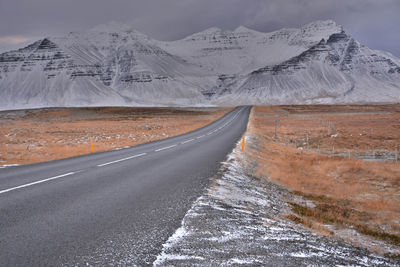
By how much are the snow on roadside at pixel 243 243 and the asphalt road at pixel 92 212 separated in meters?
0.31

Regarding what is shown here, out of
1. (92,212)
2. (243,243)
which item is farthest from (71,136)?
(243,243)

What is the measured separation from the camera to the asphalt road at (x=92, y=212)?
4.48 meters

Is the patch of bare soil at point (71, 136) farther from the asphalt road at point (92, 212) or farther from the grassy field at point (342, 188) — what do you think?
the grassy field at point (342, 188)

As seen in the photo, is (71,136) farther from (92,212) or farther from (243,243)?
(243,243)

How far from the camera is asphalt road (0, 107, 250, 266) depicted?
4484 mm

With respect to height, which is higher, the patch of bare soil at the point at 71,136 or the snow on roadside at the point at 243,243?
the snow on roadside at the point at 243,243

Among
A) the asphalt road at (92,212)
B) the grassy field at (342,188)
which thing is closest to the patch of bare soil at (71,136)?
the asphalt road at (92,212)

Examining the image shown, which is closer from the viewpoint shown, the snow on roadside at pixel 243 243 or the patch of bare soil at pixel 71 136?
the snow on roadside at pixel 243 243

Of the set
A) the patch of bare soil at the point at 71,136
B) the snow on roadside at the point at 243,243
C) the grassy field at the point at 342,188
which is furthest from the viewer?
the patch of bare soil at the point at 71,136

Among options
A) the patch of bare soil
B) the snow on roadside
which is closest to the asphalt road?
the snow on roadside

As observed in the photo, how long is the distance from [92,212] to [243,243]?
3.34m

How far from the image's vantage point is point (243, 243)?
16.6ft

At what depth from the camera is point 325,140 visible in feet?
109

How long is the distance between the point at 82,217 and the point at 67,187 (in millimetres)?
3080
